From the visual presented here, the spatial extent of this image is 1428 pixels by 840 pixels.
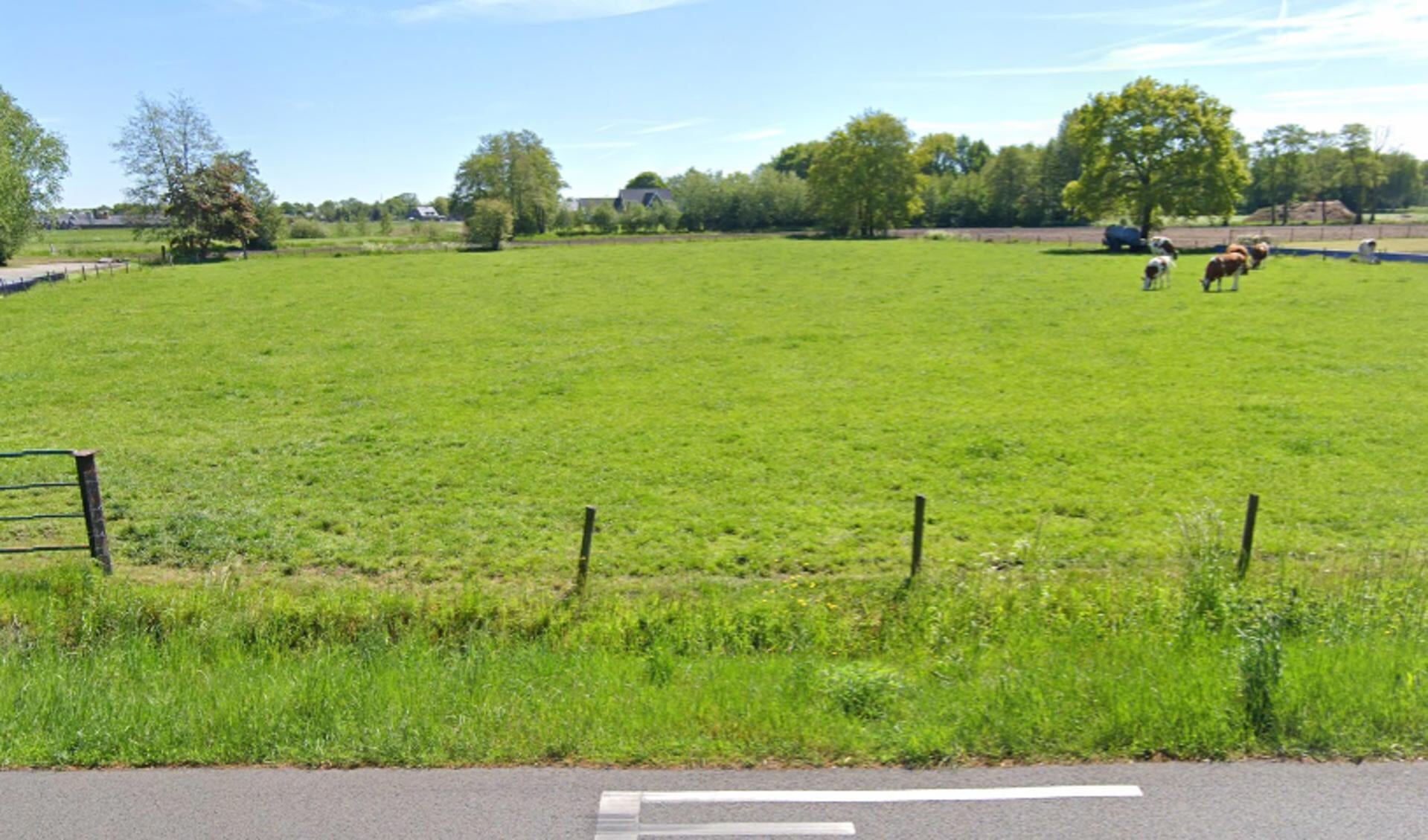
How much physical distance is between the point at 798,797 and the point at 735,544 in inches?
274

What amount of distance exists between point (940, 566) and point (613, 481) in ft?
19.8


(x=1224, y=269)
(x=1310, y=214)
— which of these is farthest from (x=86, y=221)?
(x=1310, y=214)

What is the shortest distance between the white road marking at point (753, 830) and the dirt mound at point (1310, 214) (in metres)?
126

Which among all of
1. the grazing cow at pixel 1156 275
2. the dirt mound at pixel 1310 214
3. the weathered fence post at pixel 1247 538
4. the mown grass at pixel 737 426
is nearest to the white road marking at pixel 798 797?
the weathered fence post at pixel 1247 538

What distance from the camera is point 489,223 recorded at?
277 feet

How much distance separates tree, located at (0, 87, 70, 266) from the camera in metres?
56.9

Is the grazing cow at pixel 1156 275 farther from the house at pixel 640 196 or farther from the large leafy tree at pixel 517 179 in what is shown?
the house at pixel 640 196

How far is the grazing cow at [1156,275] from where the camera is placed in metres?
38.8

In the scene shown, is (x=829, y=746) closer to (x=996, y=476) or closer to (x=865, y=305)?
(x=996, y=476)

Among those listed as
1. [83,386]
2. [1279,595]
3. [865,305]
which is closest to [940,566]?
[1279,595]

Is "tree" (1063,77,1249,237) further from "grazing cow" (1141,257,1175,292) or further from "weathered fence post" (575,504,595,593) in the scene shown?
"weathered fence post" (575,504,595,593)

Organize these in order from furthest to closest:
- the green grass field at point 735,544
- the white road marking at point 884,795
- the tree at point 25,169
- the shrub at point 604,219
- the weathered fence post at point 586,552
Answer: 1. the shrub at point 604,219
2. the tree at point 25,169
3. the weathered fence post at point 586,552
4. the green grass field at point 735,544
5. the white road marking at point 884,795

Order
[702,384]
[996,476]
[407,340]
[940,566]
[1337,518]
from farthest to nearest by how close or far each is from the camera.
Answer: [407,340] < [702,384] < [996,476] < [1337,518] < [940,566]

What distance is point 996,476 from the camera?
1477 centimetres
